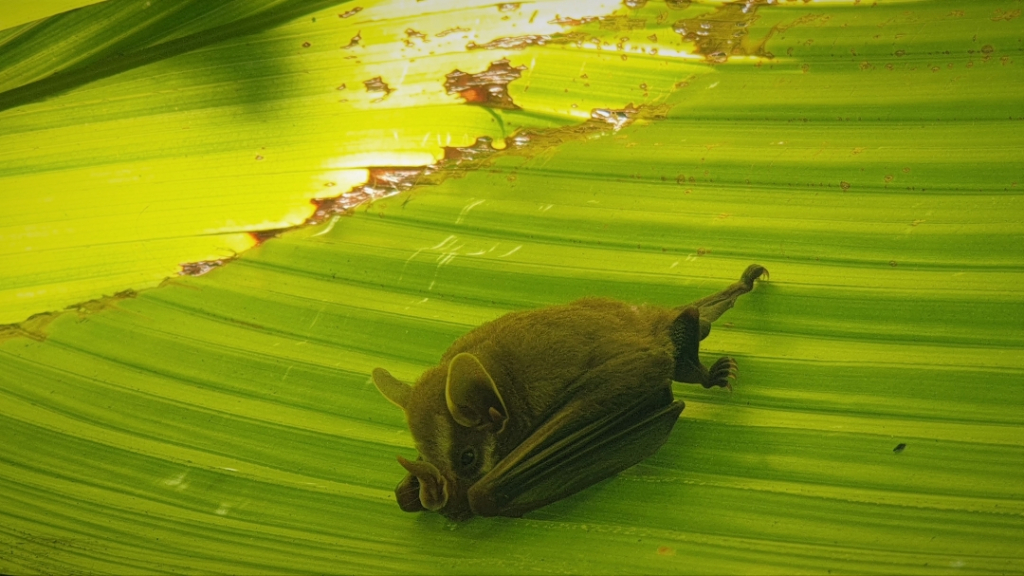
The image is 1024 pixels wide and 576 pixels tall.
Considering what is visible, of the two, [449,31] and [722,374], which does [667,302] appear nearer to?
[722,374]

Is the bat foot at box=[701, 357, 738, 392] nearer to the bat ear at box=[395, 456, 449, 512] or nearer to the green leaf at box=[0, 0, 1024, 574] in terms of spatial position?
the green leaf at box=[0, 0, 1024, 574]

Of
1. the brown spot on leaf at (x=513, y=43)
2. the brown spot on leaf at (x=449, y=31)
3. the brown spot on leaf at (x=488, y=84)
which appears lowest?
the brown spot on leaf at (x=488, y=84)

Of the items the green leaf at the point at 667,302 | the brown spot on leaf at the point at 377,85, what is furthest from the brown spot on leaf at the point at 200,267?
the brown spot on leaf at the point at 377,85

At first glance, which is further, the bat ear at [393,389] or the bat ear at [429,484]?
the bat ear at [393,389]

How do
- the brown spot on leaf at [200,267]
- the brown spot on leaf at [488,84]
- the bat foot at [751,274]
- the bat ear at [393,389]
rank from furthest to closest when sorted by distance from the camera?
1. the brown spot on leaf at [488,84]
2. the brown spot on leaf at [200,267]
3. the bat foot at [751,274]
4. the bat ear at [393,389]

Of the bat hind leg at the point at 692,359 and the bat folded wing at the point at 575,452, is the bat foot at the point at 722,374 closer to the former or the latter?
the bat hind leg at the point at 692,359

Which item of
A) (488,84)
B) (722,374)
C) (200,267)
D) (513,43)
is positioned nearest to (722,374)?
(722,374)
